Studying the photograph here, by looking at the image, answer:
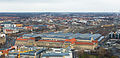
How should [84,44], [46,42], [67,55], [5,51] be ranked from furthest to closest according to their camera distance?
[46,42], [84,44], [5,51], [67,55]

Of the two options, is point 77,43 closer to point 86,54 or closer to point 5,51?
point 86,54

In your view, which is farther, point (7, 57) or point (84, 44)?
point (84, 44)

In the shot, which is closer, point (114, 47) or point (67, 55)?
point (67, 55)

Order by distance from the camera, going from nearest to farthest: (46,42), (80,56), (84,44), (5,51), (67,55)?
1. (67,55)
2. (80,56)
3. (5,51)
4. (84,44)
5. (46,42)

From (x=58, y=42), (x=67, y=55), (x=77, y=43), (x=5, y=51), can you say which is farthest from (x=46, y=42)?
(x=67, y=55)

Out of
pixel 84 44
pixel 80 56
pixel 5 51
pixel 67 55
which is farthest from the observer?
pixel 84 44

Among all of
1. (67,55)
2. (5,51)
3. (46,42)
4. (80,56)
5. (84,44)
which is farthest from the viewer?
(46,42)

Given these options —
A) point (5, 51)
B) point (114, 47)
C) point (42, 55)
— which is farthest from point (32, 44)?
point (114, 47)

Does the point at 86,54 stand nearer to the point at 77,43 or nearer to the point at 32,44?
the point at 77,43

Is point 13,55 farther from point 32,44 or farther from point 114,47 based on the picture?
point 114,47
